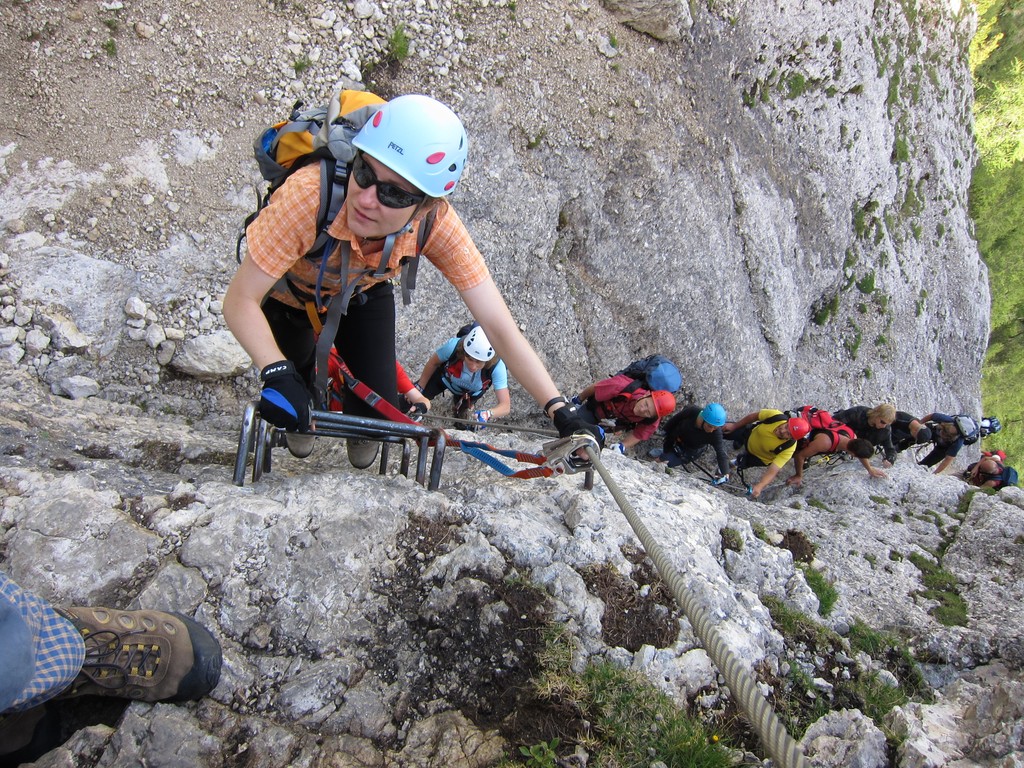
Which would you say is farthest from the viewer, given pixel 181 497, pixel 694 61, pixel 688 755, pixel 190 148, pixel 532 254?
pixel 694 61

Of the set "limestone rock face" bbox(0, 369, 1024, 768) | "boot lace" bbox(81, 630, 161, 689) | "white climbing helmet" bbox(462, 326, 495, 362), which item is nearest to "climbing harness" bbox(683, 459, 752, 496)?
"white climbing helmet" bbox(462, 326, 495, 362)

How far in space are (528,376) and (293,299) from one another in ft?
6.45

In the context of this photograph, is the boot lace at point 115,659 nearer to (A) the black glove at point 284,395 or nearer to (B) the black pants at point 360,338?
(A) the black glove at point 284,395

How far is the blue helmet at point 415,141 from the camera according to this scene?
359 cm

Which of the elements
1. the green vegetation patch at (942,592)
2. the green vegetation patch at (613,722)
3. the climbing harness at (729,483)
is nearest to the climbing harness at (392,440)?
the green vegetation patch at (613,722)

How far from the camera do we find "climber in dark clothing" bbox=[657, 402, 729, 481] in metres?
10.4

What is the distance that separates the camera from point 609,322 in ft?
41.1

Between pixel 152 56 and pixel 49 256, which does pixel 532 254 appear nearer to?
pixel 152 56

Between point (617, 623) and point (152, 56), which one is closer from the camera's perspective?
point (617, 623)

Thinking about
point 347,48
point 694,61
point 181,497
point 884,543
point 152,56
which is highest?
point 694,61

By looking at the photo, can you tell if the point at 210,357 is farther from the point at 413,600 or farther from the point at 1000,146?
the point at 1000,146

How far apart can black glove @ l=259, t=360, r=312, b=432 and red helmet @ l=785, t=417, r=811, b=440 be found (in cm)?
866

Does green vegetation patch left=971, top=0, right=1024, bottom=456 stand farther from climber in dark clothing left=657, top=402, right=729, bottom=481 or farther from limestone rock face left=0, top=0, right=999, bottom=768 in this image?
climber in dark clothing left=657, top=402, right=729, bottom=481

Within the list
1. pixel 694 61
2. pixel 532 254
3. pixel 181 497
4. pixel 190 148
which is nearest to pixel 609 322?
pixel 532 254
